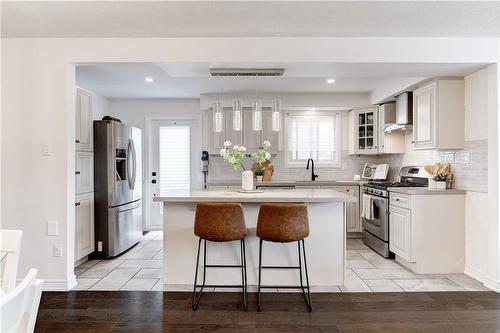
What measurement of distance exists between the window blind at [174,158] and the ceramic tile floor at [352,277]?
1.86m

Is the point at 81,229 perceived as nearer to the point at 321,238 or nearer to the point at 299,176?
the point at 321,238

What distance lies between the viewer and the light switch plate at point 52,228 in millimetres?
3324

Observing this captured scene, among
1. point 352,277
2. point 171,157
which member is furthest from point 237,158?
point 171,157

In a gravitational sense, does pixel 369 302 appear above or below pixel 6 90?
below

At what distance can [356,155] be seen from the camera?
6.07m

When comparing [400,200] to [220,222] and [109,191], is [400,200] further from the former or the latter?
[109,191]

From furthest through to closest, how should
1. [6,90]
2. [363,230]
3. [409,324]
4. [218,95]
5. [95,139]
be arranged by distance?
[218,95] < [363,230] < [95,139] < [6,90] < [409,324]

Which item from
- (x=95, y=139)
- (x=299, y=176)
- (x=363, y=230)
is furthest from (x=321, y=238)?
(x=95, y=139)

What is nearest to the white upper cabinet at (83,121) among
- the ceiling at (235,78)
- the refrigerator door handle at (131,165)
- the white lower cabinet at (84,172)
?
the white lower cabinet at (84,172)

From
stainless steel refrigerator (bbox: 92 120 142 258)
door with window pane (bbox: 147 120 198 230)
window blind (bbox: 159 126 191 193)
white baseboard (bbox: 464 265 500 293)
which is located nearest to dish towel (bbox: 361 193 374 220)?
white baseboard (bbox: 464 265 500 293)

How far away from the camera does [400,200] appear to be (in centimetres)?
407

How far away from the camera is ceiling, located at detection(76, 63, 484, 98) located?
3.47 m

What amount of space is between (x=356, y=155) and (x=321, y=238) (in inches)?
122

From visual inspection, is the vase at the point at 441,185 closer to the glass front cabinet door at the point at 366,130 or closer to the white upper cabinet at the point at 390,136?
the white upper cabinet at the point at 390,136
